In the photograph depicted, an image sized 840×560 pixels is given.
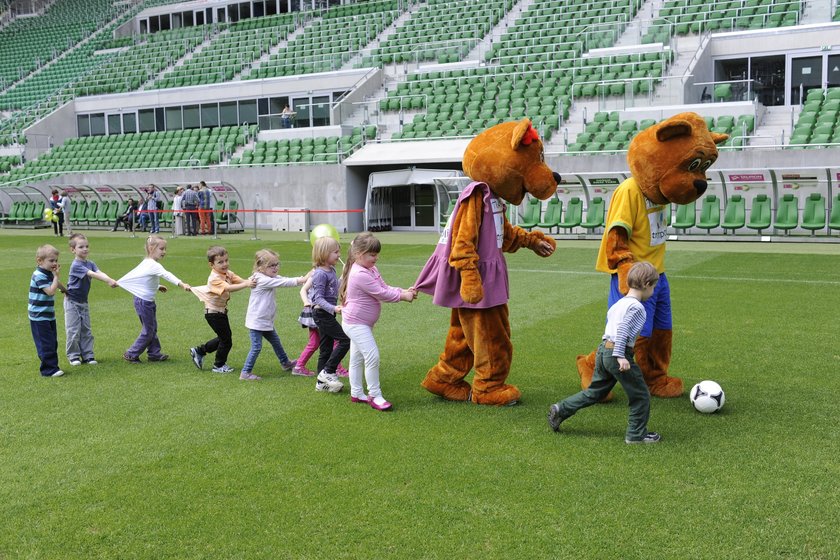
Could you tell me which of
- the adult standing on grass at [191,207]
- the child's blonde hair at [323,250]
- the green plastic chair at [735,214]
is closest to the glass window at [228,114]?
the adult standing on grass at [191,207]

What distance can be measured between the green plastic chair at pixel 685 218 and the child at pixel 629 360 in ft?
55.1

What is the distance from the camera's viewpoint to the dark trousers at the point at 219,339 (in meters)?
7.49

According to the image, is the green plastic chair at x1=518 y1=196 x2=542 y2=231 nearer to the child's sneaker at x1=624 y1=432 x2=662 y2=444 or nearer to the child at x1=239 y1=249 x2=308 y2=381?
the child at x1=239 y1=249 x2=308 y2=381

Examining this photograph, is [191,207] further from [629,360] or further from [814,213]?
[629,360]

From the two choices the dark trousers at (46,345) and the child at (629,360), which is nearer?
the child at (629,360)

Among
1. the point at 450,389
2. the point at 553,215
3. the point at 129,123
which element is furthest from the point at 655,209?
the point at 129,123

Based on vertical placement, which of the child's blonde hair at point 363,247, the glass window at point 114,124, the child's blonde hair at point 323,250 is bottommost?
the child's blonde hair at point 323,250

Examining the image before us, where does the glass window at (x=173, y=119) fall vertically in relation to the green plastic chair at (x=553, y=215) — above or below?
above

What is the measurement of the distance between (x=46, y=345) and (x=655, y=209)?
563 cm

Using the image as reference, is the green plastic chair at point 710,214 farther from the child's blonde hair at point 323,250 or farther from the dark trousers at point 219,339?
the dark trousers at point 219,339

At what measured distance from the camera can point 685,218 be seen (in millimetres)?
21172

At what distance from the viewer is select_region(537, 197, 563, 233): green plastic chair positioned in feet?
74.8

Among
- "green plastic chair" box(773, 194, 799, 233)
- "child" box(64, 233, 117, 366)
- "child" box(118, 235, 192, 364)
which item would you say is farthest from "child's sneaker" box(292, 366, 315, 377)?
"green plastic chair" box(773, 194, 799, 233)

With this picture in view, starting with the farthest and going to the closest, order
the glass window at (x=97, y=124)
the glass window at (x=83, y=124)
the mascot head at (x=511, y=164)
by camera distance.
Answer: the glass window at (x=83, y=124)
the glass window at (x=97, y=124)
the mascot head at (x=511, y=164)
